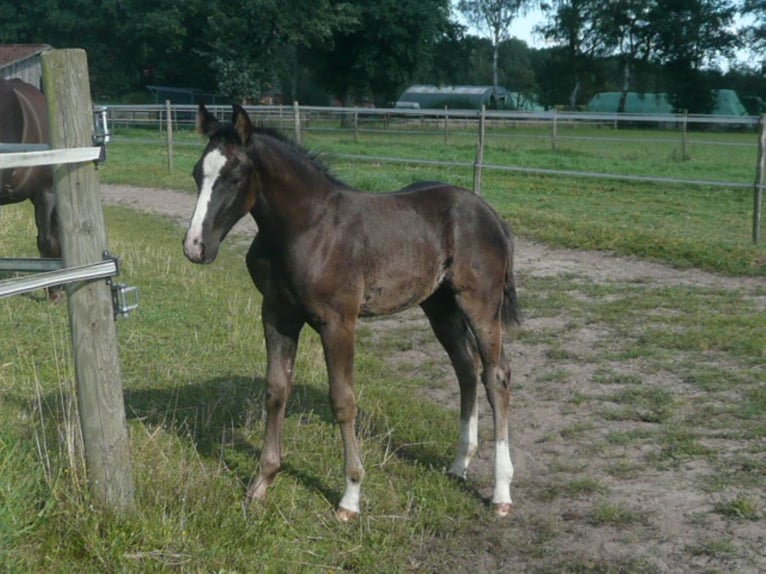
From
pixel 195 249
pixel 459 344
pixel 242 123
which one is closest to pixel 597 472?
pixel 459 344

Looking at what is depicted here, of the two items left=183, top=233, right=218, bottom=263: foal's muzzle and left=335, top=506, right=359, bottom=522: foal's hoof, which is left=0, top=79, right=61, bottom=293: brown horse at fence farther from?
left=335, top=506, right=359, bottom=522: foal's hoof

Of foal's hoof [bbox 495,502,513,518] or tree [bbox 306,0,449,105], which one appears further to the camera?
tree [bbox 306,0,449,105]

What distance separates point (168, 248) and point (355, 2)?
120 feet

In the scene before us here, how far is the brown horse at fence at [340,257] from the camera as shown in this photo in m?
4.32

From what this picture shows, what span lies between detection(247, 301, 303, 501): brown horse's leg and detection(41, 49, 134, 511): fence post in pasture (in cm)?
74

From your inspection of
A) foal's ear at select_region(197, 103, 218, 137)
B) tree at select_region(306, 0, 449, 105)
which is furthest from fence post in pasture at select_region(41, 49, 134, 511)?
tree at select_region(306, 0, 449, 105)

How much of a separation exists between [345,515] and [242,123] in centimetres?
193

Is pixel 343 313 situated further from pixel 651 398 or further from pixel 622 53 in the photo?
pixel 622 53

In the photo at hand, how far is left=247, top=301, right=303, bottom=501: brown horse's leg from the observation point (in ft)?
15.1

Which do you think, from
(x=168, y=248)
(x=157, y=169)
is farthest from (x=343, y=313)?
(x=157, y=169)

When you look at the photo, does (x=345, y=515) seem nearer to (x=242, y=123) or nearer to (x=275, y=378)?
(x=275, y=378)

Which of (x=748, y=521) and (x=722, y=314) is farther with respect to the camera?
(x=722, y=314)

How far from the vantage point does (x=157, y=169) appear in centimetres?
2134

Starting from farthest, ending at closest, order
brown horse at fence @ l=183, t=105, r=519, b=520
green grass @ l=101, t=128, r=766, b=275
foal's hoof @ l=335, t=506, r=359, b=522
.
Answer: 1. green grass @ l=101, t=128, r=766, b=275
2. foal's hoof @ l=335, t=506, r=359, b=522
3. brown horse at fence @ l=183, t=105, r=519, b=520
